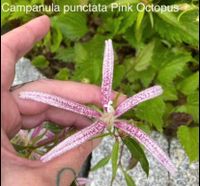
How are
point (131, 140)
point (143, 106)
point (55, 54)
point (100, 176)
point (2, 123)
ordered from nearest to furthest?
1. point (2, 123)
2. point (131, 140)
3. point (143, 106)
4. point (100, 176)
5. point (55, 54)

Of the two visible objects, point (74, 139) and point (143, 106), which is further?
point (143, 106)

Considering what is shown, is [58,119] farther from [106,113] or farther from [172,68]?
[172,68]

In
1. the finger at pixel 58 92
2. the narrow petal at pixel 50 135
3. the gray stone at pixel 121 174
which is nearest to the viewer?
the finger at pixel 58 92

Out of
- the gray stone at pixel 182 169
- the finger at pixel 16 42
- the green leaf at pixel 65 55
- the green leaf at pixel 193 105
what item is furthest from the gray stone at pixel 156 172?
the finger at pixel 16 42

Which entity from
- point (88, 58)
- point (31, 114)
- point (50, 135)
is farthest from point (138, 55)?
point (31, 114)

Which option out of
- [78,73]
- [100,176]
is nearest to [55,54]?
[78,73]

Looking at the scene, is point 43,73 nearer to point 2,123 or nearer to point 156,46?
point 156,46

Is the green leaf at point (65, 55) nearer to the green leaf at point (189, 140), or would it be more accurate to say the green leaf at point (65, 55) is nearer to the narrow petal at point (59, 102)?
the green leaf at point (189, 140)
